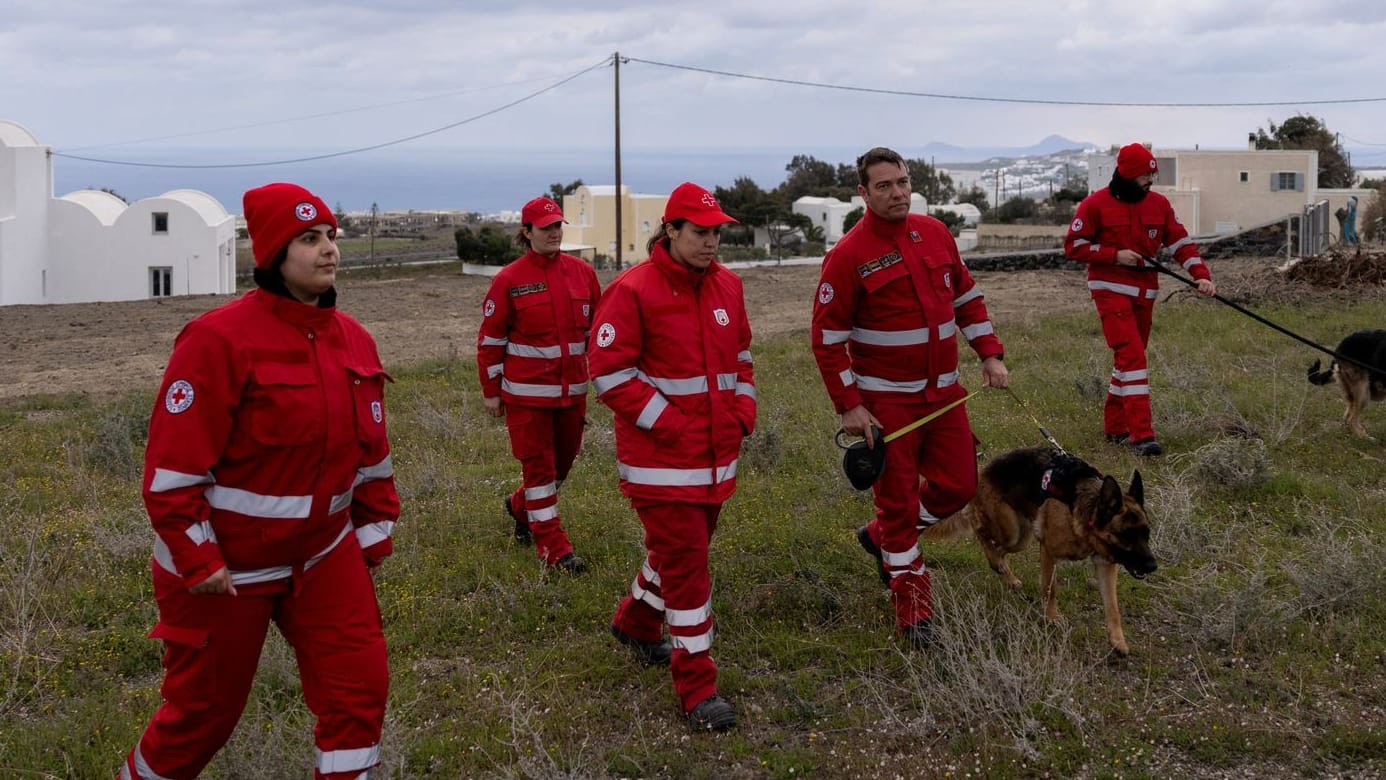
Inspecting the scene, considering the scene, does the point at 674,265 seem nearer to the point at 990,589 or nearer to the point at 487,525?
the point at 990,589

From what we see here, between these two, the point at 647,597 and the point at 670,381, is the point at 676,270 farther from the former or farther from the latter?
the point at 647,597

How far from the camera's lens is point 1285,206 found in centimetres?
5153

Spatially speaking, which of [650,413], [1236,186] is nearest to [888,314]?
[650,413]

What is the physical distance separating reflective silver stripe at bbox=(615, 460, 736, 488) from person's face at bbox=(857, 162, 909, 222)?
151 centimetres

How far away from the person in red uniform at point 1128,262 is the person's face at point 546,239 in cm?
424

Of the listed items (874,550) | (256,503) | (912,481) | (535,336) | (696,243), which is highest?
(696,243)

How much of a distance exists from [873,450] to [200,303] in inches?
1120

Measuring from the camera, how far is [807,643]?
18.1 ft

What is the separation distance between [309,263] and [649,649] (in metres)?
2.61

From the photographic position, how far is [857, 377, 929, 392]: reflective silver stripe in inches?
220

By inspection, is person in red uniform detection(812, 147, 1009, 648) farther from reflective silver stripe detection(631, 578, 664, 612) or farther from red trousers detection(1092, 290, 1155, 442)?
red trousers detection(1092, 290, 1155, 442)

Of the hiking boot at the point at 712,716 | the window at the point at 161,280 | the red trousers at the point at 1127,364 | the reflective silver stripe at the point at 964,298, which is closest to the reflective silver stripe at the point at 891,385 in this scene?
the reflective silver stripe at the point at 964,298

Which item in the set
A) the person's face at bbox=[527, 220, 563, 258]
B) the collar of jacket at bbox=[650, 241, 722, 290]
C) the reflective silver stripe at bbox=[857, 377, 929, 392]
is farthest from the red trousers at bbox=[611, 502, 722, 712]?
the person's face at bbox=[527, 220, 563, 258]

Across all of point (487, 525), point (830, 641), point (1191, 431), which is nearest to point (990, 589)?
point (830, 641)
